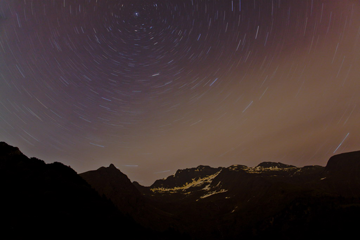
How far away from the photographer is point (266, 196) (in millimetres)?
94438

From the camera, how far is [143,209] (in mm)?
79688

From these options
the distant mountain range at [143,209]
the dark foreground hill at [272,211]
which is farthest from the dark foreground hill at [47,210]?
the dark foreground hill at [272,211]

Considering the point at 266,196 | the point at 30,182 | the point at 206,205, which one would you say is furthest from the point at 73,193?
the point at 206,205

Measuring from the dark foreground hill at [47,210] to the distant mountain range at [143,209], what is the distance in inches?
2.4

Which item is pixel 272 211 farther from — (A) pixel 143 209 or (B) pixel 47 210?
(B) pixel 47 210

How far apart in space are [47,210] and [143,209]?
69.5 metres

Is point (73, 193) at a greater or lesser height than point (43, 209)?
greater

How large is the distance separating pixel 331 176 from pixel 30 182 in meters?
169

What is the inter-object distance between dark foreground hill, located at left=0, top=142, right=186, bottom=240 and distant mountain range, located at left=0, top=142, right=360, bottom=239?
0.06m

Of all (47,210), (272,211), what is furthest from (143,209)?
(47,210)

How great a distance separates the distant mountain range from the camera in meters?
17.4

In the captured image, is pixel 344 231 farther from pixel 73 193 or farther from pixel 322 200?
pixel 73 193

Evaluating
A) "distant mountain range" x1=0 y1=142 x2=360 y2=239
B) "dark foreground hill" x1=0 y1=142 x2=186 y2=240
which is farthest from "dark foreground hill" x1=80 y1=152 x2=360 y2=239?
"dark foreground hill" x1=0 y1=142 x2=186 y2=240

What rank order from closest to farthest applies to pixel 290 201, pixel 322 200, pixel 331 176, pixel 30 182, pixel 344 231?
pixel 30 182 → pixel 344 231 → pixel 322 200 → pixel 290 201 → pixel 331 176
